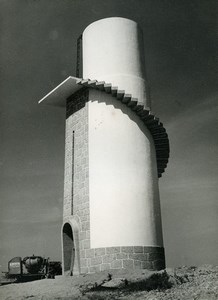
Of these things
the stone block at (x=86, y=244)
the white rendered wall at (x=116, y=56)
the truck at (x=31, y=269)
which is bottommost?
the truck at (x=31, y=269)

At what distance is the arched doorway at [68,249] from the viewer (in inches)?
483

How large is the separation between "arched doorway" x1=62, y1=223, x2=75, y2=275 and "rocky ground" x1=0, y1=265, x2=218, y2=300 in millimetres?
2558

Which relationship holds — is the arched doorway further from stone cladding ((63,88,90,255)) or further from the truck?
the truck

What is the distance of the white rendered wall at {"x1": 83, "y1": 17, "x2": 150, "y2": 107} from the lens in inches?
512

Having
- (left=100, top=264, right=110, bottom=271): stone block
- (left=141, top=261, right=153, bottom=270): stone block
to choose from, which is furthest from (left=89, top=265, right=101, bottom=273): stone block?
(left=141, top=261, right=153, bottom=270): stone block

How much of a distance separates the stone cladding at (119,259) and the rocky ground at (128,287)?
0.60 metres

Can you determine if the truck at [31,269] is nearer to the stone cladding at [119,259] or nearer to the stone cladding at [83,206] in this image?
the stone cladding at [83,206]

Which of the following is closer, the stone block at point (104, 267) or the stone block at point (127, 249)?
the stone block at point (104, 267)

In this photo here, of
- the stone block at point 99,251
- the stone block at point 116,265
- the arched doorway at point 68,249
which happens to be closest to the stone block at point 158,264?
the stone block at point 116,265

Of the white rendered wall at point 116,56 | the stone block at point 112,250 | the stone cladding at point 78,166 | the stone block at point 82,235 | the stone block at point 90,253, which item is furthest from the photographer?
the white rendered wall at point 116,56

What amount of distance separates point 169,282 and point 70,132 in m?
7.38

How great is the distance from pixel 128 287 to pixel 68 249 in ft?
16.2

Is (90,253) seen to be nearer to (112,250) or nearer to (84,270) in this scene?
(84,270)

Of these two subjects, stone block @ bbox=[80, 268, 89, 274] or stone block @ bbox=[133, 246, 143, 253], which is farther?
stone block @ bbox=[80, 268, 89, 274]
